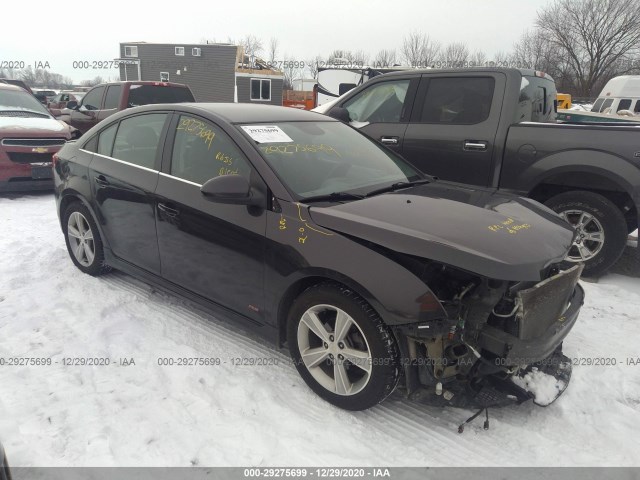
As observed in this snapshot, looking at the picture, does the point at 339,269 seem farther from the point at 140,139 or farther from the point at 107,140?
the point at 107,140

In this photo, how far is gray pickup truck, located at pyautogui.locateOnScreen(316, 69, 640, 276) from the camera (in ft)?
13.9

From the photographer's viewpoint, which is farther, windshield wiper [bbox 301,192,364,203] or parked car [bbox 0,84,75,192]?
parked car [bbox 0,84,75,192]

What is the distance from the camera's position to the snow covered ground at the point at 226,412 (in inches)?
Result: 91.6

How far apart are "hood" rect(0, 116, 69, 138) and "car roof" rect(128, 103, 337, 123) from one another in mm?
4519

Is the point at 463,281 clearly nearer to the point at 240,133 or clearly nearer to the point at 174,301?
the point at 240,133

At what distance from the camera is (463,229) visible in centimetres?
240

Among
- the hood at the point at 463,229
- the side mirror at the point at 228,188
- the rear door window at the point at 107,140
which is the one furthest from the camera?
the rear door window at the point at 107,140

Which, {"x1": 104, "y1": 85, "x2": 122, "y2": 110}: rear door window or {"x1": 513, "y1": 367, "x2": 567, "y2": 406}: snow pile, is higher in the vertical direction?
{"x1": 104, "y1": 85, "x2": 122, "y2": 110}: rear door window

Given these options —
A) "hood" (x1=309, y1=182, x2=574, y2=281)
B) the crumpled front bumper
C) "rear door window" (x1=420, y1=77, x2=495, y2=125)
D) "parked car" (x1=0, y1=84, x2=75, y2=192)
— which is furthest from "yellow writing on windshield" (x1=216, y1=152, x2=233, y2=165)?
"parked car" (x1=0, y1=84, x2=75, y2=192)

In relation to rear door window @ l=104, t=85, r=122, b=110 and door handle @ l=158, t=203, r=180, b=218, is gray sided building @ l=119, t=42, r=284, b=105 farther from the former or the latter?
door handle @ l=158, t=203, r=180, b=218

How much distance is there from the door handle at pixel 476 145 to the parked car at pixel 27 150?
6322mm

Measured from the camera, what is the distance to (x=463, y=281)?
2.46 meters

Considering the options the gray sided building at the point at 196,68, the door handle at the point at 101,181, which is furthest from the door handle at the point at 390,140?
the gray sided building at the point at 196,68

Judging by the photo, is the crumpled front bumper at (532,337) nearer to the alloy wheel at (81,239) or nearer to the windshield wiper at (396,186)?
the windshield wiper at (396,186)
